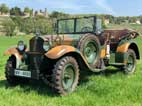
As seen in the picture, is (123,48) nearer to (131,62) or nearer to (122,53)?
(122,53)

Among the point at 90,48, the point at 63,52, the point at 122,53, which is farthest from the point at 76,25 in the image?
the point at 63,52

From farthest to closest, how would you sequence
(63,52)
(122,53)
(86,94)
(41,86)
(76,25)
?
(122,53), (76,25), (41,86), (63,52), (86,94)

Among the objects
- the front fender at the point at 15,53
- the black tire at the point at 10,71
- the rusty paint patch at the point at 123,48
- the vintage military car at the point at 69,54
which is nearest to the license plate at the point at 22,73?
the vintage military car at the point at 69,54

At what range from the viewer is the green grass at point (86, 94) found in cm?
749

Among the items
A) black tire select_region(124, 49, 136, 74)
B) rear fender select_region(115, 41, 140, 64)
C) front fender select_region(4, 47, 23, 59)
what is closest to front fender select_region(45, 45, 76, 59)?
front fender select_region(4, 47, 23, 59)

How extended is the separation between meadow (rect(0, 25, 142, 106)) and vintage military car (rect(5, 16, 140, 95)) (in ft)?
0.95

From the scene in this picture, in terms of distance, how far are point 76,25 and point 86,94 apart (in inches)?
118

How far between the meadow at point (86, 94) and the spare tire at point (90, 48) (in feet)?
1.83

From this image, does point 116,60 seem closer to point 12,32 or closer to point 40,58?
point 40,58

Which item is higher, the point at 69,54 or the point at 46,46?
the point at 46,46

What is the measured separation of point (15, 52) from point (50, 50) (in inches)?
60.7

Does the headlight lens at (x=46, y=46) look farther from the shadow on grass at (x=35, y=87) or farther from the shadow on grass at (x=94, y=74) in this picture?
the shadow on grass at (x=94, y=74)

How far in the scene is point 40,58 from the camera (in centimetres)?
888

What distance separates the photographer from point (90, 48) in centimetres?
962
